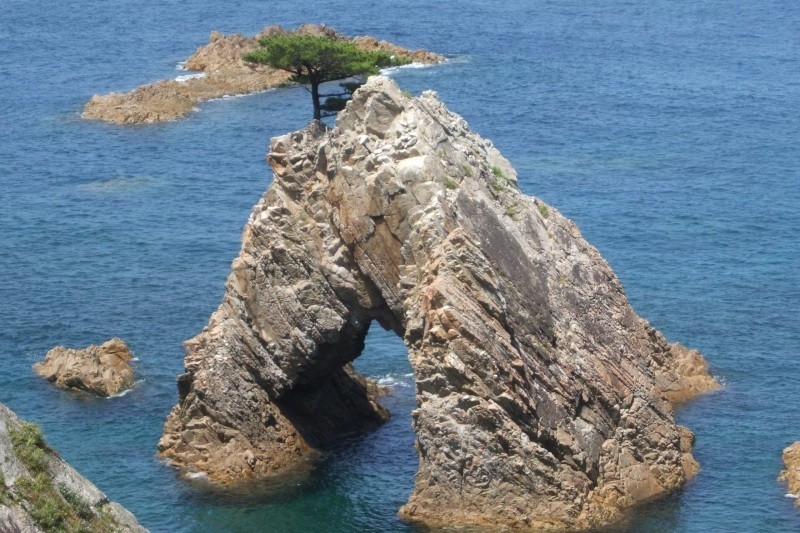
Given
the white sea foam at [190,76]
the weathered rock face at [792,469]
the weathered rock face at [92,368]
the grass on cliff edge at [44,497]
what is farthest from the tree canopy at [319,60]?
the white sea foam at [190,76]

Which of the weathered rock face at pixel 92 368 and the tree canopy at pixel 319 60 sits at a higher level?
the tree canopy at pixel 319 60

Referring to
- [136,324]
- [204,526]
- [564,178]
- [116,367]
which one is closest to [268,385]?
[204,526]

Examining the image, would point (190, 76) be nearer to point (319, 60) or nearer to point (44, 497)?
point (319, 60)

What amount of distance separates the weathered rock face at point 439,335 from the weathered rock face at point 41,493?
2345cm

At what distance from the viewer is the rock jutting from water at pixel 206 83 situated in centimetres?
15788

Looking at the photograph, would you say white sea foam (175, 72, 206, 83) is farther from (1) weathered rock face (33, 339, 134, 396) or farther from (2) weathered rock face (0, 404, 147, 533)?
(2) weathered rock face (0, 404, 147, 533)

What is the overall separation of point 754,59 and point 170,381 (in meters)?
118

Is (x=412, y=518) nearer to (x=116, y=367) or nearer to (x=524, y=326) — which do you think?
(x=524, y=326)

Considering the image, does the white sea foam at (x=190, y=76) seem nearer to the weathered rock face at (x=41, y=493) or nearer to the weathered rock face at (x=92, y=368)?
the weathered rock face at (x=92, y=368)

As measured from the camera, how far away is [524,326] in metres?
67.6

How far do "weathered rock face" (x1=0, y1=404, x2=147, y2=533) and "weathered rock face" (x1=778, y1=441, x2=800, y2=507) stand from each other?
1431 inches

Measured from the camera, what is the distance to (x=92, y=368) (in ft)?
281

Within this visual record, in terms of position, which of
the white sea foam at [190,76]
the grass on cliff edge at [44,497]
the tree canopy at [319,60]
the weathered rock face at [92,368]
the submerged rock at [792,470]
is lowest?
the weathered rock face at [92,368]

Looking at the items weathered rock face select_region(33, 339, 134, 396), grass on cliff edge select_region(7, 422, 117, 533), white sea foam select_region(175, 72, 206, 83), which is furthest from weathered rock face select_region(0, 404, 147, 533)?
white sea foam select_region(175, 72, 206, 83)
